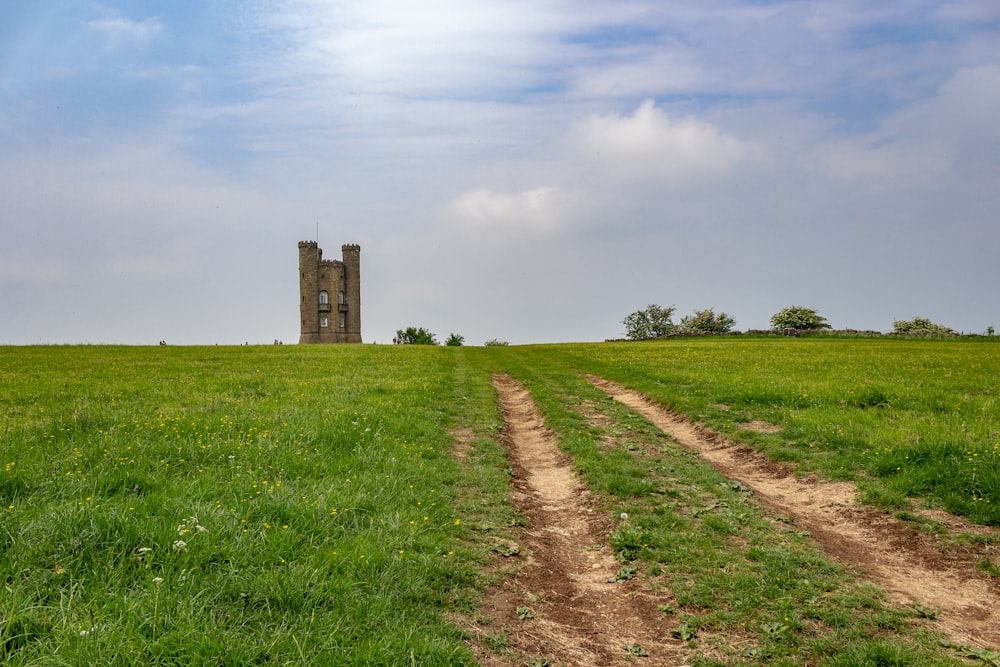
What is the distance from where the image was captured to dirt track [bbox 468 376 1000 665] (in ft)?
18.7

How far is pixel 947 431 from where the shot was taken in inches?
461

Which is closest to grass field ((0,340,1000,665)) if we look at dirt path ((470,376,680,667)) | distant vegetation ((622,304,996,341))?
dirt path ((470,376,680,667))

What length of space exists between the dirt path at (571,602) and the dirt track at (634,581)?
13 millimetres

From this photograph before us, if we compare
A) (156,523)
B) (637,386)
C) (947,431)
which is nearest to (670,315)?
(637,386)

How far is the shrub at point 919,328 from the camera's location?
67381 millimetres

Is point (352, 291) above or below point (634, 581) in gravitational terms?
above

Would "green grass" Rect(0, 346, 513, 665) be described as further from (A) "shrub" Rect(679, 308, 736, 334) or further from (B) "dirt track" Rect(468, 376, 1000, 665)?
(A) "shrub" Rect(679, 308, 736, 334)

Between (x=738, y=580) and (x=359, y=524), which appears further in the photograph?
(x=359, y=524)

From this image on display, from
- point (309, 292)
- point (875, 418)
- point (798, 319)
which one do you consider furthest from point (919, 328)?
point (309, 292)

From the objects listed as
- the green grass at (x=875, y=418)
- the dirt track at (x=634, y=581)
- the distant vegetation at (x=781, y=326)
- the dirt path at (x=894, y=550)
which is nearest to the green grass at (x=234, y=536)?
the dirt track at (x=634, y=581)

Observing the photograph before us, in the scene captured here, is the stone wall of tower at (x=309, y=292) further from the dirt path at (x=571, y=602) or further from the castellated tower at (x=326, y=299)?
the dirt path at (x=571, y=602)

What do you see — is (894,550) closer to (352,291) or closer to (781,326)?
(781,326)

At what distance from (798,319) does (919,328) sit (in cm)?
1394

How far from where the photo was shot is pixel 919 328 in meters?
72.9
